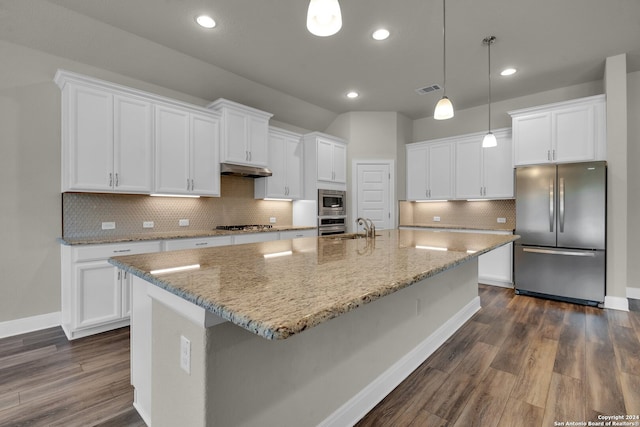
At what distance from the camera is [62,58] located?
Result: 3111 millimetres

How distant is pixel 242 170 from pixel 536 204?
156 inches

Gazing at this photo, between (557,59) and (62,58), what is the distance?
5533mm

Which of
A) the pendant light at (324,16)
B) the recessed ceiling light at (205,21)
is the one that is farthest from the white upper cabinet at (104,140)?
the pendant light at (324,16)

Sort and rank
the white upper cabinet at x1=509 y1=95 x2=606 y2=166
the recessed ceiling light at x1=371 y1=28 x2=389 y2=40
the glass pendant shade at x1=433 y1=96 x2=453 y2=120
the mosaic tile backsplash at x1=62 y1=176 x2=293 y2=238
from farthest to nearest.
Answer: the white upper cabinet at x1=509 y1=95 x2=606 y2=166
the mosaic tile backsplash at x1=62 y1=176 x2=293 y2=238
the recessed ceiling light at x1=371 y1=28 x2=389 y2=40
the glass pendant shade at x1=433 y1=96 x2=453 y2=120

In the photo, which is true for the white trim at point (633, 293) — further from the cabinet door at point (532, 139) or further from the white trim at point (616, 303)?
the cabinet door at point (532, 139)

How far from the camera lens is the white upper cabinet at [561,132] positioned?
3.74 metres

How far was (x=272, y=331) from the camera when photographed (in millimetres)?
656

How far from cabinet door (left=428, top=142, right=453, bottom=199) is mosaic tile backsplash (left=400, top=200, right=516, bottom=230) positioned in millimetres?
354

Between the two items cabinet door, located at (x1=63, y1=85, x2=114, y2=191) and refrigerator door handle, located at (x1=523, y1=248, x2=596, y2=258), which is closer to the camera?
cabinet door, located at (x1=63, y1=85, x2=114, y2=191)

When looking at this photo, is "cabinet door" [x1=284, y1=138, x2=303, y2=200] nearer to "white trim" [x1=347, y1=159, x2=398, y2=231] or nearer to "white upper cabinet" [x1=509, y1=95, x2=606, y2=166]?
"white trim" [x1=347, y1=159, x2=398, y2=231]

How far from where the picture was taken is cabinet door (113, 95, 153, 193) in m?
3.14

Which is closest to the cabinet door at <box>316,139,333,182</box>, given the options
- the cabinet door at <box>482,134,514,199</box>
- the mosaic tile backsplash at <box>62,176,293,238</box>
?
the mosaic tile backsplash at <box>62,176,293,238</box>

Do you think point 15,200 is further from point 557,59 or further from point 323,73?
point 557,59

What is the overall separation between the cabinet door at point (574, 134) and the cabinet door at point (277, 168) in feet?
12.4
